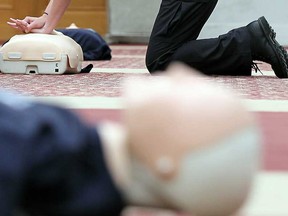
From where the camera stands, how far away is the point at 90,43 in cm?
296

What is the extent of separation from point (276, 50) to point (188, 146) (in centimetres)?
168

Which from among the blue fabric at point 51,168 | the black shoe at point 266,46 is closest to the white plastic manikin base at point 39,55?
the black shoe at point 266,46

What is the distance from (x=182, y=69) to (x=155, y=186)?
8 cm

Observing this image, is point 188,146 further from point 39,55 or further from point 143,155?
point 39,55

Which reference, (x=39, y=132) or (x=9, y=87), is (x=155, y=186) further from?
(x=9, y=87)

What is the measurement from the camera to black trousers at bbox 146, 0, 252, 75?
7.07 ft

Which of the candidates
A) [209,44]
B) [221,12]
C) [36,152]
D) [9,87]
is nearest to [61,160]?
[36,152]

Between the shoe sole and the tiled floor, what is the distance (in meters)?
0.03

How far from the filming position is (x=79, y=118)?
1.68ft

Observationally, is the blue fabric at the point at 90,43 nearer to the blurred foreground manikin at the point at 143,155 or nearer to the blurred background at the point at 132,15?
the blurred background at the point at 132,15

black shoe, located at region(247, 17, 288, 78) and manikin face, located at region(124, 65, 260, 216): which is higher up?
manikin face, located at region(124, 65, 260, 216)

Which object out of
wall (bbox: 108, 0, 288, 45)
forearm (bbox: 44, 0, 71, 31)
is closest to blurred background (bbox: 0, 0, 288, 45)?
wall (bbox: 108, 0, 288, 45)

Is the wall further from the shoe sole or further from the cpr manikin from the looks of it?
the cpr manikin

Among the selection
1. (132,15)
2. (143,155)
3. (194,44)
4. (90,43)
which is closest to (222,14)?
(132,15)
